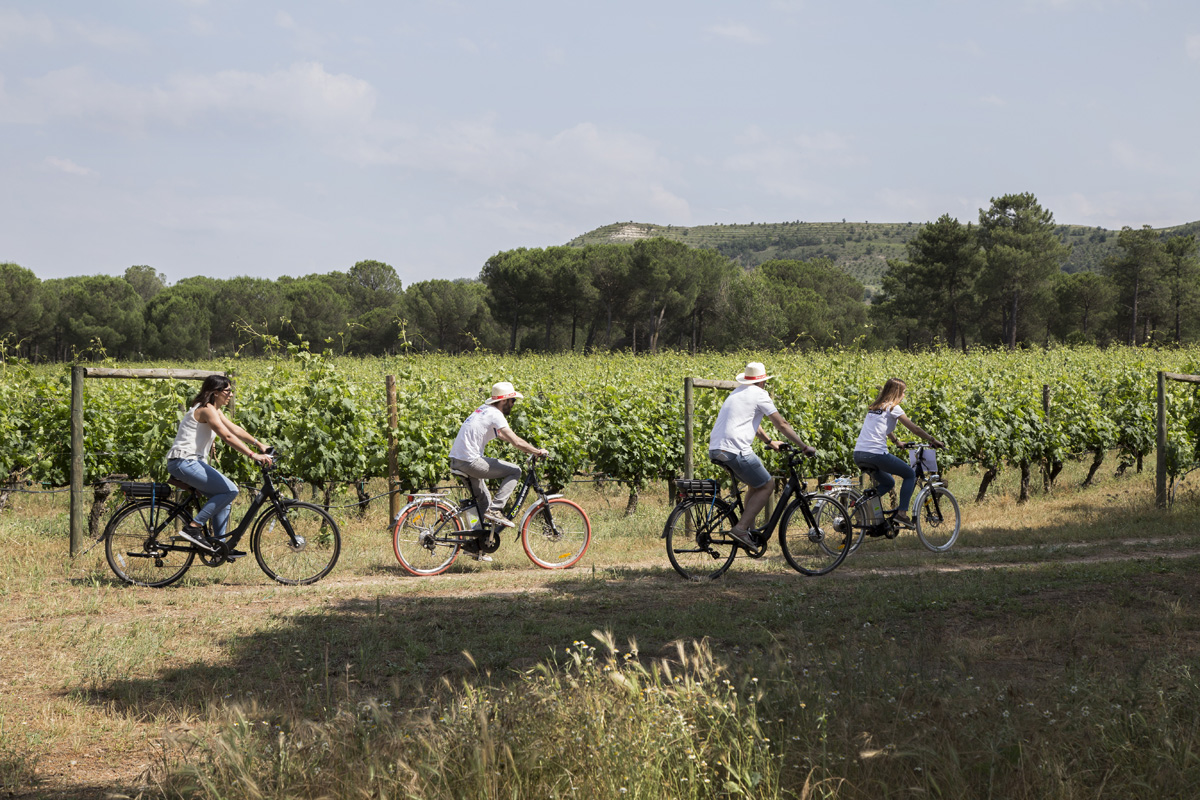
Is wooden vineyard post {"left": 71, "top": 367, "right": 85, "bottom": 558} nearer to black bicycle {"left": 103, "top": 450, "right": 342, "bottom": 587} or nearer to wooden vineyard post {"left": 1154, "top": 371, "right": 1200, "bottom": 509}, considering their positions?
black bicycle {"left": 103, "top": 450, "right": 342, "bottom": 587}

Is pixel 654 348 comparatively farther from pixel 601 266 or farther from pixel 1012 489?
pixel 1012 489

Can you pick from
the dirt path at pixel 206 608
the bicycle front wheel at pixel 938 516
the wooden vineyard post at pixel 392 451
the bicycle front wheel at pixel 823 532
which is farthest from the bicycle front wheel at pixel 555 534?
the bicycle front wheel at pixel 938 516

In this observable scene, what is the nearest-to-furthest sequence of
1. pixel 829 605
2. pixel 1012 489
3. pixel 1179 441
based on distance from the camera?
pixel 829 605, pixel 1179 441, pixel 1012 489

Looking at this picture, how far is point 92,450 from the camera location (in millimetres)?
9703

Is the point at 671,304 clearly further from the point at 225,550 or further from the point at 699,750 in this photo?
the point at 699,750

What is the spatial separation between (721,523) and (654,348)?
174 feet

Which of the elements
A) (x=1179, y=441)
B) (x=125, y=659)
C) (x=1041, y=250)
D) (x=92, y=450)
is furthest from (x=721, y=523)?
(x=1041, y=250)

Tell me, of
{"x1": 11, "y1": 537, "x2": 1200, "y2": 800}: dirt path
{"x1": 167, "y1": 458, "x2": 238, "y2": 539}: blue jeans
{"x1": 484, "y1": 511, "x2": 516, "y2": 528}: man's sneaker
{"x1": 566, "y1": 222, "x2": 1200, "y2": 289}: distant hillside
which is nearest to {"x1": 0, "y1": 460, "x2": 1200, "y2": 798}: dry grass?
{"x1": 11, "y1": 537, "x2": 1200, "y2": 800}: dirt path

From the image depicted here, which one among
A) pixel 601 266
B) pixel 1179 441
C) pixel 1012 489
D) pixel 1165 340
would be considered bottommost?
pixel 1012 489

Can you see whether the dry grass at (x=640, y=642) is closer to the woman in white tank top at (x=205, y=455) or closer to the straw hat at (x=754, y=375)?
the woman in white tank top at (x=205, y=455)

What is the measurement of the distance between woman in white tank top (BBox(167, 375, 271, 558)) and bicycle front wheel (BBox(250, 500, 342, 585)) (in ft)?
0.83

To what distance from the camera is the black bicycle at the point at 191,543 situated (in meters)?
7.23

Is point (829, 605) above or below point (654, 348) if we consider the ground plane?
below

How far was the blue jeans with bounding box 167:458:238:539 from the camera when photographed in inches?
277
